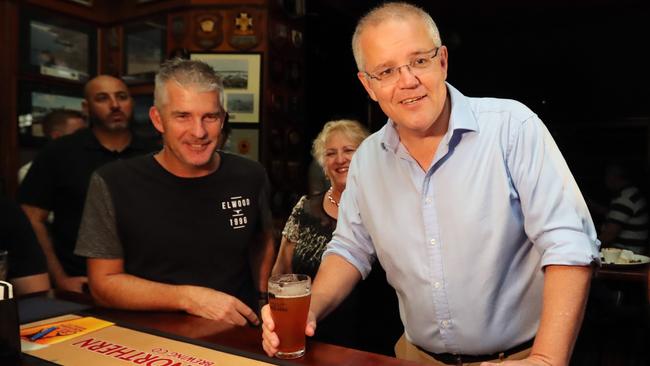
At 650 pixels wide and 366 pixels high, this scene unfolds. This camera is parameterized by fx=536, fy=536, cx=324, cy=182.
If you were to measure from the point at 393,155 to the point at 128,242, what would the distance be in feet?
3.09

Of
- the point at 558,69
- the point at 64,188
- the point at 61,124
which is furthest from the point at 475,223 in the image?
the point at 558,69

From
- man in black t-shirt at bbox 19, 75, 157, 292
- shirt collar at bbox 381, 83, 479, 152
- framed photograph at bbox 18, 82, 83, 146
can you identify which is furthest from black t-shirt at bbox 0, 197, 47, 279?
framed photograph at bbox 18, 82, 83, 146

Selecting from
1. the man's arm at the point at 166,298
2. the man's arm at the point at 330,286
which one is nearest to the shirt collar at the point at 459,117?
the man's arm at the point at 330,286

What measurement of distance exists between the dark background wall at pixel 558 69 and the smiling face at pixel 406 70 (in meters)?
3.12

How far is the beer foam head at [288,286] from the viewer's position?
3.65 feet

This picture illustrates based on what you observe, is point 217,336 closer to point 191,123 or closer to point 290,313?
point 290,313

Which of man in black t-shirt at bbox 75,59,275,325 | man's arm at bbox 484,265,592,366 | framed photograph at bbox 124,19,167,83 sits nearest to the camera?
man's arm at bbox 484,265,592,366

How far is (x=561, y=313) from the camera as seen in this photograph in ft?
3.60

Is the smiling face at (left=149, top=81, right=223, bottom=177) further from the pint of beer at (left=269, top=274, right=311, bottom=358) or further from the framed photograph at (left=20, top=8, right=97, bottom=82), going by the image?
the framed photograph at (left=20, top=8, right=97, bottom=82)

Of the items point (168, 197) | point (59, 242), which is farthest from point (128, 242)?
point (59, 242)

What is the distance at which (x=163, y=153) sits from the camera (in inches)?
75.3

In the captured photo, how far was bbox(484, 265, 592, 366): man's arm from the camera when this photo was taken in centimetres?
107

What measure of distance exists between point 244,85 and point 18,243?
249cm

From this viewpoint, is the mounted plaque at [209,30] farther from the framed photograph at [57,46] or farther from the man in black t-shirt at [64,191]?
the man in black t-shirt at [64,191]
